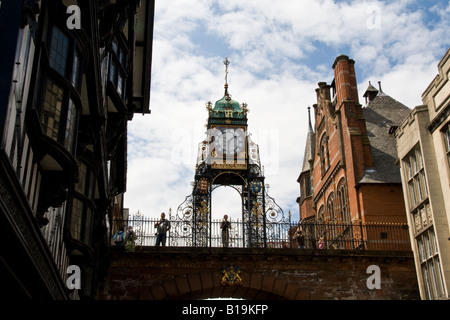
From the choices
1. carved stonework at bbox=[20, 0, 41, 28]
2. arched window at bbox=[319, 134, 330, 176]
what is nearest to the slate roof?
arched window at bbox=[319, 134, 330, 176]

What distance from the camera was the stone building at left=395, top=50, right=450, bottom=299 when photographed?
17656 millimetres

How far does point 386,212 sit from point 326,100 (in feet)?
33.4

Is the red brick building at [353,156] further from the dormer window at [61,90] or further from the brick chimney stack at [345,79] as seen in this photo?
the dormer window at [61,90]

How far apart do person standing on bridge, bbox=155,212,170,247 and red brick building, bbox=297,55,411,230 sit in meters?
8.64

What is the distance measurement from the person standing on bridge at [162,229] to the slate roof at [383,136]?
35.5 feet

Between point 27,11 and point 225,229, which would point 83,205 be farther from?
point 225,229

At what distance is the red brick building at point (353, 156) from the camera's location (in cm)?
2742

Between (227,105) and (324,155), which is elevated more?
(324,155)

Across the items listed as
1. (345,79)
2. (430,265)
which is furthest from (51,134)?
(345,79)

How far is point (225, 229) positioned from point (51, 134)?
46.2 feet

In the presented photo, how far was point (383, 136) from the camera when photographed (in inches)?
1233

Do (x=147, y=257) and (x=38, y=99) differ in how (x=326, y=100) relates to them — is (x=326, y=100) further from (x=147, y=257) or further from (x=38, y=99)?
(x=38, y=99)

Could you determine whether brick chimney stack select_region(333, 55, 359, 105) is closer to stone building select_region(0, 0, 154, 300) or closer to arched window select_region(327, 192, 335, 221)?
arched window select_region(327, 192, 335, 221)

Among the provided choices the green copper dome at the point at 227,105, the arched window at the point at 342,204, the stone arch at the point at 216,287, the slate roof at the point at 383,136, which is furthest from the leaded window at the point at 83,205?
the arched window at the point at 342,204
